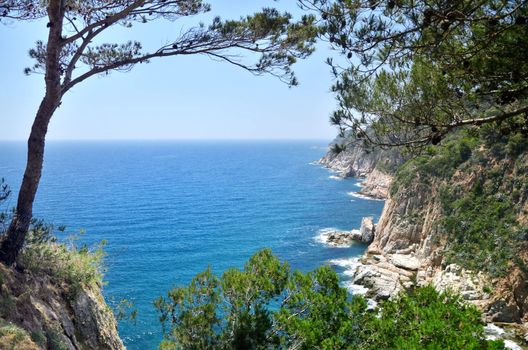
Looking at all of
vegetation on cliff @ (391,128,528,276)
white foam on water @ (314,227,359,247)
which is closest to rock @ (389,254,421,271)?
vegetation on cliff @ (391,128,528,276)

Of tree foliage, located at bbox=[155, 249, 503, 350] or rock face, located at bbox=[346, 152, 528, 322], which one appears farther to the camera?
rock face, located at bbox=[346, 152, 528, 322]

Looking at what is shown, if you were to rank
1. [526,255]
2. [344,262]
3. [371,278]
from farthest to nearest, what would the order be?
[344,262]
[371,278]
[526,255]

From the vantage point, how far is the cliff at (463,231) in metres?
22.5

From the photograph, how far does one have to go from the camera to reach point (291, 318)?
10.1m

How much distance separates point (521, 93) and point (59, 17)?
26.2 feet

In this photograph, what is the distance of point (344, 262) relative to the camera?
32.6 m

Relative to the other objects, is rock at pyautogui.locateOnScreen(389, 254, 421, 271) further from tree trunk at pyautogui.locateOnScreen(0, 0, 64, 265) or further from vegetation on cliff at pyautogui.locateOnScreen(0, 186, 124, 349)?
tree trunk at pyautogui.locateOnScreen(0, 0, 64, 265)

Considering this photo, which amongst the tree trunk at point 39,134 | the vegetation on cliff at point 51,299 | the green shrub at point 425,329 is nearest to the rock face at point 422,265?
the green shrub at point 425,329

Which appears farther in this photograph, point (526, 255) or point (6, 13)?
point (526, 255)

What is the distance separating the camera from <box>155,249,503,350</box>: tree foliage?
30.8 ft

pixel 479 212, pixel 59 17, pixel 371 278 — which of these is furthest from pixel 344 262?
pixel 59 17

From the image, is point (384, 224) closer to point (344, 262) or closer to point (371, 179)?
point (344, 262)

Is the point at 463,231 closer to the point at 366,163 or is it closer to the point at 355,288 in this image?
the point at 355,288

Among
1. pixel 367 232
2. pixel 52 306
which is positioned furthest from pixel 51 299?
pixel 367 232
